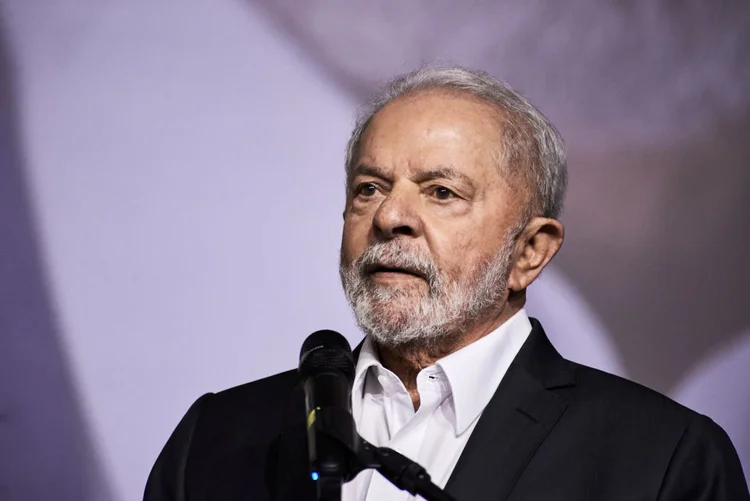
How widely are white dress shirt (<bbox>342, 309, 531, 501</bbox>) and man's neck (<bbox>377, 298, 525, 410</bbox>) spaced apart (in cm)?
3

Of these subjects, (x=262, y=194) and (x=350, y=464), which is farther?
(x=262, y=194)

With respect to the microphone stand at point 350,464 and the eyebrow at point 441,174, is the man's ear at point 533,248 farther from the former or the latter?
the microphone stand at point 350,464

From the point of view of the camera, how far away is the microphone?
4.78 ft

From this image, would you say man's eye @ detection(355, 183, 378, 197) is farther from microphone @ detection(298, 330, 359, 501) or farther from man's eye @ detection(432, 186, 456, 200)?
microphone @ detection(298, 330, 359, 501)

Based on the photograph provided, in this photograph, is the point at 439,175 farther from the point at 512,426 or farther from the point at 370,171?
the point at 512,426

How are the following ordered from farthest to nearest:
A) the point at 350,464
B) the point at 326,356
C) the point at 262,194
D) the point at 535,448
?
the point at 262,194, the point at 535,448, the point at 326,356, the point at 350,464

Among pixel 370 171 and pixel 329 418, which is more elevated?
pixel 370 171

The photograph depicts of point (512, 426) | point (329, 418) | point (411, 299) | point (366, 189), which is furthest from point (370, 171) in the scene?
point (329, 418)

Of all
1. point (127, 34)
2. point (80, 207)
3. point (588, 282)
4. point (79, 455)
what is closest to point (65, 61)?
point (127, 34)

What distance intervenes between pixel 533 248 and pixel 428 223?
1.15 feet

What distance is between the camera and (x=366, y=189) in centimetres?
238

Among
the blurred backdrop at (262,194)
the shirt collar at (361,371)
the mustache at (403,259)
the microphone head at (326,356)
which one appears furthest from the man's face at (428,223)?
the blurred backdrop at (262,194)

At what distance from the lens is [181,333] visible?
A: 9.85 feet

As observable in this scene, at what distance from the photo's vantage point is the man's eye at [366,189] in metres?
2.36
